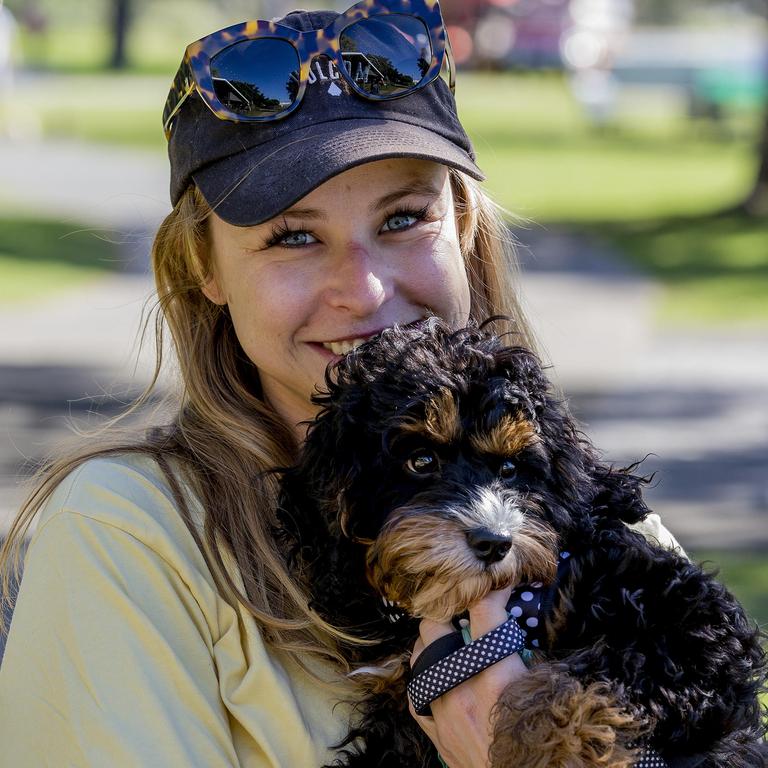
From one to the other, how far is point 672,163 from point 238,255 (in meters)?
32.3

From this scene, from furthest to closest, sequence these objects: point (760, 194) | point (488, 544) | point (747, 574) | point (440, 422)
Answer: point (760, 194) → point (747, 574) → point (440, 422) → point (488, 544)

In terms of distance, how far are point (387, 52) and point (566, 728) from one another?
1645mm

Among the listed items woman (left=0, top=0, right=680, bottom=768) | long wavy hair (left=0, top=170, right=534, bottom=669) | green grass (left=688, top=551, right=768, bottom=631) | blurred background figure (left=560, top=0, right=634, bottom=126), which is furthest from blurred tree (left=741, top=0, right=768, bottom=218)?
blurred background figure (left=560, top=0, right=634, bottom=126)

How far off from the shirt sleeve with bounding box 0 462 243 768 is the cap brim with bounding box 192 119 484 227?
0.81 m

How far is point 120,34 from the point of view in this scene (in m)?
62.2

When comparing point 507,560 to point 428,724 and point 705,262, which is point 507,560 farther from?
point 705,262

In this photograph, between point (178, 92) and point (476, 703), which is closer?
point (476, 703)

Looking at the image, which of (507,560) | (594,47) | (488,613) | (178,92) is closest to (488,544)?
(507,560)

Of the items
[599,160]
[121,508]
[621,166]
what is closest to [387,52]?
[121,508]

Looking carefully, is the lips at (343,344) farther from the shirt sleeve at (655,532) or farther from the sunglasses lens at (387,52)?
the shirt sleeve at (655,532)

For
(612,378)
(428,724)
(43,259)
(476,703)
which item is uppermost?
(476,703)

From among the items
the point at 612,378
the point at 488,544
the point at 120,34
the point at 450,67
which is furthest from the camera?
the point at 120,34

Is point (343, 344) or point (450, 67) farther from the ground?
point (450, 67)

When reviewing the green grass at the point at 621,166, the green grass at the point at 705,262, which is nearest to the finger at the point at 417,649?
the green grass at the point at 621,166
